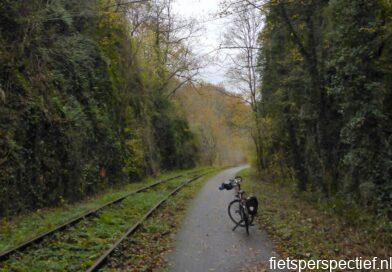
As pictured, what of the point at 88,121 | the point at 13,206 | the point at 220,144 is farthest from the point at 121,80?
the point at 220,144

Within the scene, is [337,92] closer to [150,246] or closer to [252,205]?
[252,205]

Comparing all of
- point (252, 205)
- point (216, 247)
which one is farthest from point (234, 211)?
point (216, 247)

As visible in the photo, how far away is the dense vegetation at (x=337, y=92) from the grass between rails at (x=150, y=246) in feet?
17.9

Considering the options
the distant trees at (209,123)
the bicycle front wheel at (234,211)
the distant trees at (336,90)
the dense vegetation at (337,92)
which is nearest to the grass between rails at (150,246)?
the bicycle front wheel at (234,211)

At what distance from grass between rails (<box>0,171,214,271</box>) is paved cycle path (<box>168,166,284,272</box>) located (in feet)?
5.36

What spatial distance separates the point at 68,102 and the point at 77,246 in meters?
10.8

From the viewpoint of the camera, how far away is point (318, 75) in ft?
51.5

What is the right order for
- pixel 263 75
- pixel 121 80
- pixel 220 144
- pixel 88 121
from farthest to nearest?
pixel 220 144
pixel 121 80
pixel 263 75
pixel 88 121

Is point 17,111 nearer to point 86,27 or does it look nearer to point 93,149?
point 93,149

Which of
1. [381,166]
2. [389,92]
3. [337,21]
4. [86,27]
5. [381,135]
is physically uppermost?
[86,27]

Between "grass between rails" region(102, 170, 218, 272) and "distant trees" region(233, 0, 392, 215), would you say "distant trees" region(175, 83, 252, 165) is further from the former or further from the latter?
"grass between rails" region(102, 170, 218, 272)

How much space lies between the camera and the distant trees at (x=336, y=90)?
475 inches

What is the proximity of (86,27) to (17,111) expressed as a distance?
11.8 meters

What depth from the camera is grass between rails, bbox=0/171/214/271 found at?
8117 millimetres
